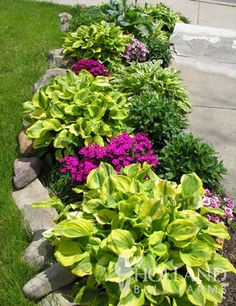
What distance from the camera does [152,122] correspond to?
373 centimetres

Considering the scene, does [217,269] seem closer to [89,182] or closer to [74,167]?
[89,182]

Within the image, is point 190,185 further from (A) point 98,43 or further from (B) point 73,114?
(A) point 98,43

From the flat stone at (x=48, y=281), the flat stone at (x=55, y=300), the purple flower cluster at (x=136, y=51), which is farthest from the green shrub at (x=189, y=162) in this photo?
the purple flower cluster at (x=136, y=51)

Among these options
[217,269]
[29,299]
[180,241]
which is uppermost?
[180,241]

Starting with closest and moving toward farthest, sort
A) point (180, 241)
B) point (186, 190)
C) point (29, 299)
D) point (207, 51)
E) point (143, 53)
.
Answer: point (180, 241), point (29, 299), point (186, 190), point (143, 53), point (207, 51)

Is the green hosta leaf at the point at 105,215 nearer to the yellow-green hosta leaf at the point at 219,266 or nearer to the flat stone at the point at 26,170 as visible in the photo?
the yellow-green hosta leaf at the point at 219,266

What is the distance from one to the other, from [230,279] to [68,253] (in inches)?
46.1

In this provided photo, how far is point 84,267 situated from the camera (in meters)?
2.47

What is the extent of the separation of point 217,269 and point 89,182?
1.03 meters

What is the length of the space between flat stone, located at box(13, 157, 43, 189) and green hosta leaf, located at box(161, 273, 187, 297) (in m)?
1.64

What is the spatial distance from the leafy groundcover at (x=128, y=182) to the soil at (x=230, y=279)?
45 millimetres

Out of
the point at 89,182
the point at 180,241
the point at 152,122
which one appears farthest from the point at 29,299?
the point at 152,122

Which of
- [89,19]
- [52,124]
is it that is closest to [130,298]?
[52,124]

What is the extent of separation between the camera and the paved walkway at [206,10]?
8.65 m
